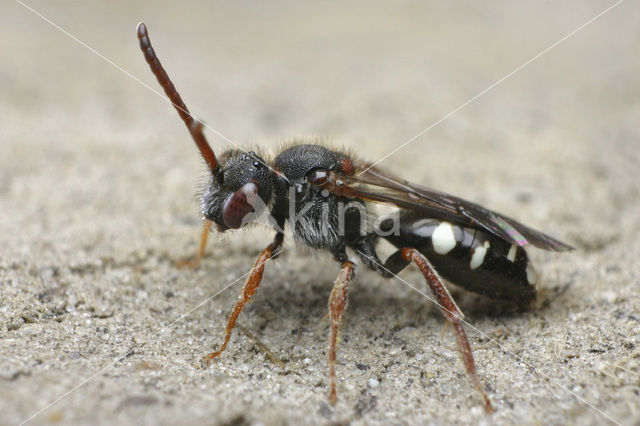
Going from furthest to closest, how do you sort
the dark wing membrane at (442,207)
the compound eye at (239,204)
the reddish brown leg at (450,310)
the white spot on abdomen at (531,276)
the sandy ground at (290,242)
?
the white spot on abdomen at (531,276) < the dark wing membrane at (442,207) < the compound eye at (239,204) < the reddish brown leg at (450,310) < the sandy ground at (290,242)

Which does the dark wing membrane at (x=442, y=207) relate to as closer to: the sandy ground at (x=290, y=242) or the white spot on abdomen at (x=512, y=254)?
the white spot on abdomen at (x=512, y=254)

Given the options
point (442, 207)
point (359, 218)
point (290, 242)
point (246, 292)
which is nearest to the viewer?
point (246, 292)

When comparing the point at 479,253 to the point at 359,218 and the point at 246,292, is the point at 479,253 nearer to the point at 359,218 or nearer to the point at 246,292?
the point at 359,218

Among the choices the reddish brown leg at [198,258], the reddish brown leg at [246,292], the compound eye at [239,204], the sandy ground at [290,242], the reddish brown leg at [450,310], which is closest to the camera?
the sandy ground at [290,242]

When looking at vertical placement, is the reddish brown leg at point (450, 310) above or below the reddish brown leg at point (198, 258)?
below

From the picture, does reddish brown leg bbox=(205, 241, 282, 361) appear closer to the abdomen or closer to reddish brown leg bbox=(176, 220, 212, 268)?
reddish brown leg bbox=(176, 220, 212, 268)

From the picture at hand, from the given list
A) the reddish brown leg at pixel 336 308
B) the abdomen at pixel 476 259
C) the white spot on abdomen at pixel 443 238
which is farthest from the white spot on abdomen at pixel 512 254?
the reddish brown leg at pixel 336 308

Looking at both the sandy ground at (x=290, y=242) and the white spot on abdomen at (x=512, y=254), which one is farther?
the white spot on abdomen at (x=512, y=254)

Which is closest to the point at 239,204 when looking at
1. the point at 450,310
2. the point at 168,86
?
the point at 168,86
